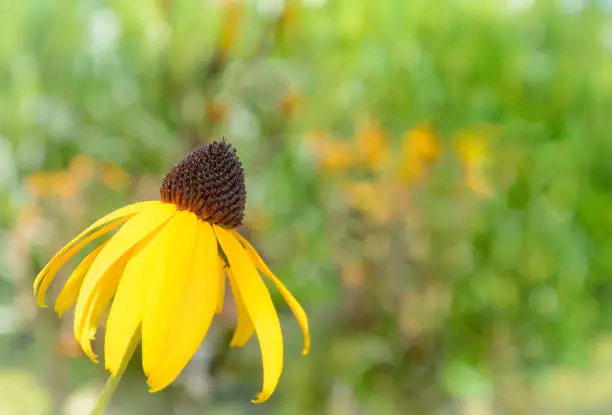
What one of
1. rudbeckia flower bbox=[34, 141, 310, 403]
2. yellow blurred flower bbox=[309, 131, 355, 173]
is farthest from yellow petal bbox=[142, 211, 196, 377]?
yellow blurred flower bbox=[309, 131, 355, 173]

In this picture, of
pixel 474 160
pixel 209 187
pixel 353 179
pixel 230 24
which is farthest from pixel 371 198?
pixel 209 187

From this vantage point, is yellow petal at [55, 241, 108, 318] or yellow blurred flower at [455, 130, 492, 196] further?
yellow blurred flower at [455, 130, 492, 196]

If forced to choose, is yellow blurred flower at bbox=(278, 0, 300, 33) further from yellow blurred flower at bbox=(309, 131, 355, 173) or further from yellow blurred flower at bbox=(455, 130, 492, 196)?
yellow blurred flower at bbox=(455, 130, 492, 196)

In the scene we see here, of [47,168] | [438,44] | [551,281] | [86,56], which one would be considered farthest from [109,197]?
[551,281]

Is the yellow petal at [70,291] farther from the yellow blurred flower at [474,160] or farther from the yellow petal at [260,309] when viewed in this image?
the yellow blurred flower at [474,160]

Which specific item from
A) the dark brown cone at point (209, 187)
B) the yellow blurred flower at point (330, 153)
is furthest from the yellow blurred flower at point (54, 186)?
the dark brown cone at point (209, 187)

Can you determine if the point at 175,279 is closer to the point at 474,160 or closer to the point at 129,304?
the point at 129,304
